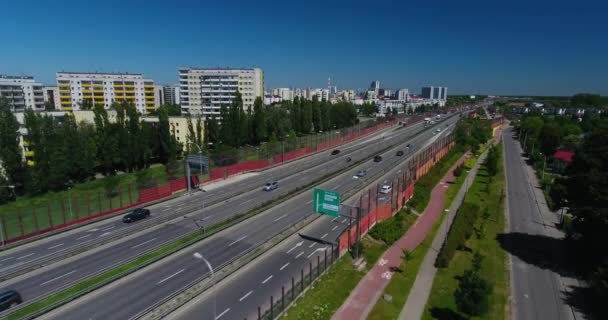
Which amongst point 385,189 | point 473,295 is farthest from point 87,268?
point 385,189

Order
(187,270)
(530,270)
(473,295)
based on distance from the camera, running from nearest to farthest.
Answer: (473,295) → (187,270) → (530,270)

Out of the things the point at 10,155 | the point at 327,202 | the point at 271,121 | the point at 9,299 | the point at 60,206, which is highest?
the point at 271,121

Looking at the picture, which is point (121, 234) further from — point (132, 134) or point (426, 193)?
point (426, 193)

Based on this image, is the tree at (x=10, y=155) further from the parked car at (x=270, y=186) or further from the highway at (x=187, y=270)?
the highway at (x=187, y=270)

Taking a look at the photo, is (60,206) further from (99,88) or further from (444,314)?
(99,88)

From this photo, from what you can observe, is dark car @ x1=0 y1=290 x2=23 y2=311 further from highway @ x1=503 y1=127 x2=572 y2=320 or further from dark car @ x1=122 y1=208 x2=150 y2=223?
highway @ x1=503 y1=127 x2=572 y2=320

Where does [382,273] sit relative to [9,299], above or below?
below

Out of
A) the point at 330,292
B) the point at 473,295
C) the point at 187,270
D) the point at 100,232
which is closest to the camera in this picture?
the point at 473,295

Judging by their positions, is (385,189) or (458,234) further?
(385,189)

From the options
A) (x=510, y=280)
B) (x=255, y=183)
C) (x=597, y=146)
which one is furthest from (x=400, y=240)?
(x=255, y=183)
